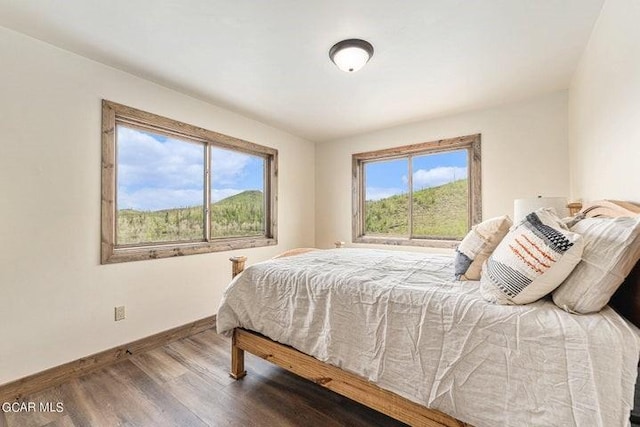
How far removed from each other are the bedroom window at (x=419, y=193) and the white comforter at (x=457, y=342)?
193 cm

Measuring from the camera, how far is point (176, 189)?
9.78ft

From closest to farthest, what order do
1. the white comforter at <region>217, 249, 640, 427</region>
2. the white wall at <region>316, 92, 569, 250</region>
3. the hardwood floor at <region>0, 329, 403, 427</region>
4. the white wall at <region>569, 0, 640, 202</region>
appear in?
the white comforter at <region>217, 249, 640, 427</region> < the white wall at <region>569, 0, 640, 202</region> < the hardwood floor at <region>0, 329, 403, 427</region> < the white wall at <region>316, 92, 569, 250</region>

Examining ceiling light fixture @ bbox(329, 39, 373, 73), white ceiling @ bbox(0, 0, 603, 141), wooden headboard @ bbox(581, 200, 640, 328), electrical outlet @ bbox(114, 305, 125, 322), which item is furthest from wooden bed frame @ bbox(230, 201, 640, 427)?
ceiling light fixture @ bbox(329, 39, 373, 73)

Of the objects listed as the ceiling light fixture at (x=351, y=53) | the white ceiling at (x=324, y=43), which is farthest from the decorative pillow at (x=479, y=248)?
the ceiling light fixture at (x=351, y=53)

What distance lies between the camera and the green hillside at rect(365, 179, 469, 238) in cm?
354

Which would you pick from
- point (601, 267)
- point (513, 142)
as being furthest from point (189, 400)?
point (513, 142)

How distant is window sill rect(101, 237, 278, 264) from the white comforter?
4.62 feet

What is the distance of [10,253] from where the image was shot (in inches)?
74.2

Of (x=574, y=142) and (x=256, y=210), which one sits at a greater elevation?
(x=574, y=142)

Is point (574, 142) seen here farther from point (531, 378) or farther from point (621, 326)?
point (531, 378)

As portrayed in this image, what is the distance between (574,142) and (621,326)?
2450 millimetres

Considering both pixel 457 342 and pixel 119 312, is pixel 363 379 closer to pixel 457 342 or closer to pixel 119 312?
pixel 457 342

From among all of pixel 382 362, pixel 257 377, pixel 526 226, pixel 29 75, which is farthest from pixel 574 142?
pixel 29 75

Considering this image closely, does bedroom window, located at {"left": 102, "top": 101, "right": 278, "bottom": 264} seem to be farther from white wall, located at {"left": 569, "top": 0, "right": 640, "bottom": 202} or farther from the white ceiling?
white wall, located at {"left": 569, "top": 0, "right": 640, "bottom": 202}
